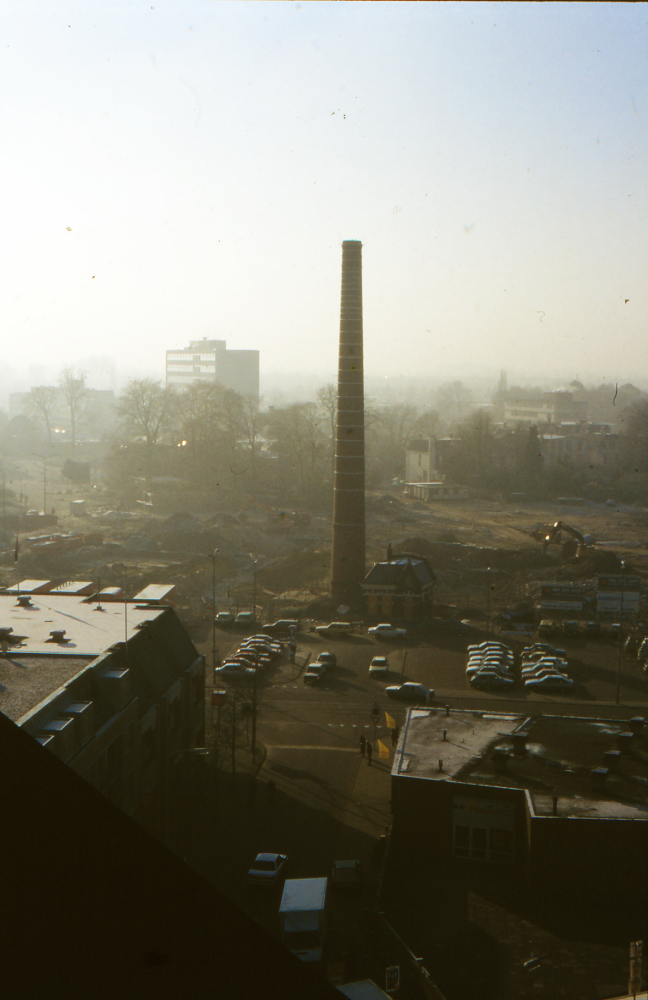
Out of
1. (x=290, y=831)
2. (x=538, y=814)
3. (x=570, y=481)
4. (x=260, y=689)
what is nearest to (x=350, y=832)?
(x=290, y=831)

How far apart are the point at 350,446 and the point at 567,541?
4330 mm

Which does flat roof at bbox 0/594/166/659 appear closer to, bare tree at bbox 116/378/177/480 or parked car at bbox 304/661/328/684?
parked car at bbox 304/661/328/684

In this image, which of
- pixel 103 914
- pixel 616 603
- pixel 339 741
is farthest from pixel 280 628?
pixel 103 914

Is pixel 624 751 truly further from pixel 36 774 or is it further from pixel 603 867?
pixel 36 774

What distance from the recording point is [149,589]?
17.5ft

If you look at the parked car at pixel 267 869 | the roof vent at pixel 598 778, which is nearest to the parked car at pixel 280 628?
the parked car at pixel 267 869

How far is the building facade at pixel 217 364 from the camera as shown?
29.1 meters

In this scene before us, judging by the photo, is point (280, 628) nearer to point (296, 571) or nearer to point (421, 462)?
point (296, 571)

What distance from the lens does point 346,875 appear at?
10.1ft

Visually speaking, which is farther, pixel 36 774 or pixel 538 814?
pixel 538 814

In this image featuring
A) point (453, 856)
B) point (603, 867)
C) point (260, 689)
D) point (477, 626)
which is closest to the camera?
point (603, 867)

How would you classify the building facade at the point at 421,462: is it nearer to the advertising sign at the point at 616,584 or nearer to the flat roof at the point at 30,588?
the advertising sign at the point at 616,584

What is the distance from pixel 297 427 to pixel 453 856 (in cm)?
1489

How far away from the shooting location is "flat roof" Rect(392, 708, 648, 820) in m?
3.11
